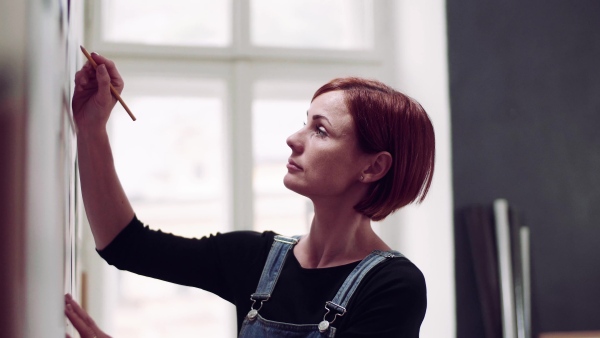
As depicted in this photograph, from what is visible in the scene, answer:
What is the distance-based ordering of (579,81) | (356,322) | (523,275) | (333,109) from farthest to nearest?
(579,81)
(523,275)
(333,109)
(356,322)

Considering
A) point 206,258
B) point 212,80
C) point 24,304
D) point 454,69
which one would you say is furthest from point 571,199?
point 24,304

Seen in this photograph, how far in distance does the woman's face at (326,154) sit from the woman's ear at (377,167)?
15 mm

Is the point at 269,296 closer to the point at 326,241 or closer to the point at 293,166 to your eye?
the point at 326,241

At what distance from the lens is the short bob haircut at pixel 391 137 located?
4.23 ft

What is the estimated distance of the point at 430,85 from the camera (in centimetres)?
232

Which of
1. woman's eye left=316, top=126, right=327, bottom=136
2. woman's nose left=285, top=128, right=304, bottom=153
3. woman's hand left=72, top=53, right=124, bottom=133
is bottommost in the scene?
woman's nose left=285, top=128, right=304, bottom=153

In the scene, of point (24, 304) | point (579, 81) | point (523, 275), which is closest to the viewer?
point (24, 304)

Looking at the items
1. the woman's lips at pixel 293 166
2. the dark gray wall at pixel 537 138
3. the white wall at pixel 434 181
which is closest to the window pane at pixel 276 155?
the white wall at pixel 434 181

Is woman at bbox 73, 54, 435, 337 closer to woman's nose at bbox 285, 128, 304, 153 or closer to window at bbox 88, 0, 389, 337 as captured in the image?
woman's nose at bbox 285, 128, 304, 153

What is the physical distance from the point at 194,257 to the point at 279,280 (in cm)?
18

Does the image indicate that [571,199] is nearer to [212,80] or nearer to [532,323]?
[532,323]

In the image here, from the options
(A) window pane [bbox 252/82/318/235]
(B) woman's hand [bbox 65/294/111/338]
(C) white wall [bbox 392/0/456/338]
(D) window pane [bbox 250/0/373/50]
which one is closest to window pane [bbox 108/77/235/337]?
(A) window pane [bbox 252/82/318/235]

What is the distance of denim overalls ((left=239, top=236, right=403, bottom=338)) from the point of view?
1229mm

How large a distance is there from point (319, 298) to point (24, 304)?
2.91 feet
